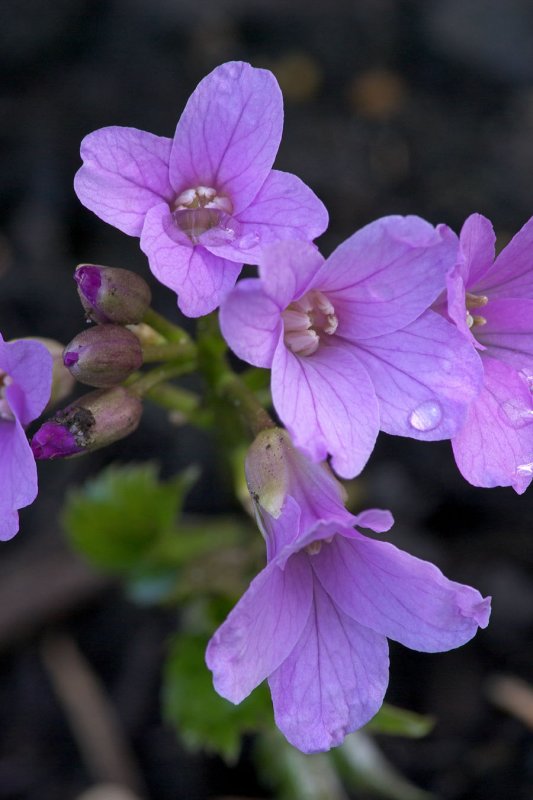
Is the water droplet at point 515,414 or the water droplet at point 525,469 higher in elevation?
the water droplet at point 515,414

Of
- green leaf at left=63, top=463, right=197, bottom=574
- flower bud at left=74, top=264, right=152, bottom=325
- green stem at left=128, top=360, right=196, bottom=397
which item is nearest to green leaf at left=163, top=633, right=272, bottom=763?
green leaf at left=63, top=463, right=197, bottom=574

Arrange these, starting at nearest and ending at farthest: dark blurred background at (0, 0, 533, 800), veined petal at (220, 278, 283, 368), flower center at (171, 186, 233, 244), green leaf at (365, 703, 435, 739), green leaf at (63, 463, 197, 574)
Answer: veined petal at (220, 278, 283, 368), flower center at (171, 186, 233, 244), green leaf at (365, 703, 435, 739), green leaf at (63, 463, 197, 574), dark blurred background at (0, 0, 533, 800)

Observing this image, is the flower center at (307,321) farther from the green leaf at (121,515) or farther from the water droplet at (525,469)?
the green leaf at (121,515)

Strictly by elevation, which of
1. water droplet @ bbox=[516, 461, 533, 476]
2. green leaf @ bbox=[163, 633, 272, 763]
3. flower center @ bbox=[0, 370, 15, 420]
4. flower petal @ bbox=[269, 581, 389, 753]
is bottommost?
green leaf @ bbox=[163, 633, 272, 763]

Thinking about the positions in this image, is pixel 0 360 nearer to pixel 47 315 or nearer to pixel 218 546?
pixel 218 546

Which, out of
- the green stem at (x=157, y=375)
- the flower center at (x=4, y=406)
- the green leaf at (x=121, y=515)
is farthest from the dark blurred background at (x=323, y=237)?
the flower center at (x=4, y=406)

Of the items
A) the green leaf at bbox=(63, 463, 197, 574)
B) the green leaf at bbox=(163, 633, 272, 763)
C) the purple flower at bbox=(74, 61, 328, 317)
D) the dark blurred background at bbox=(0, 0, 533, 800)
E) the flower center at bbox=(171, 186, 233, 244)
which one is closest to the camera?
the purple flower at bbox=(74, 61, 328, 317)

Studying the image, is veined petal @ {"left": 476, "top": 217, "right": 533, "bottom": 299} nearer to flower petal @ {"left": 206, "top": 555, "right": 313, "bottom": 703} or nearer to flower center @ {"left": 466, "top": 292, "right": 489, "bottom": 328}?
flower center @ {"left": 466, "top": 292, "right": 489, "bottom": 328}
